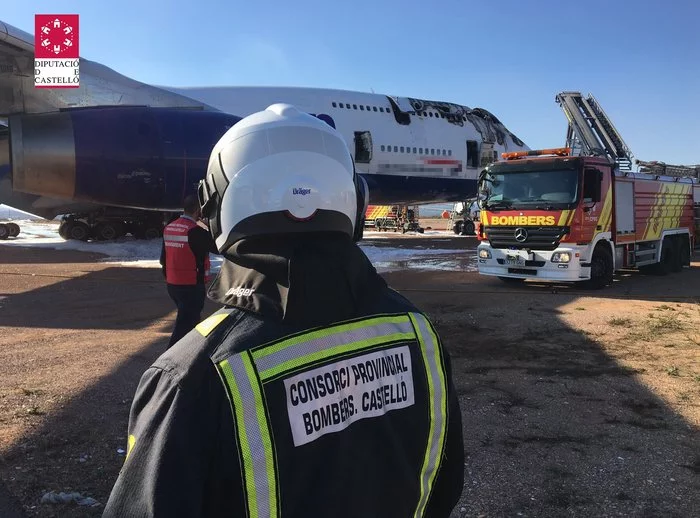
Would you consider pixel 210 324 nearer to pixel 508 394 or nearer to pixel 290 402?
pixel 290 402

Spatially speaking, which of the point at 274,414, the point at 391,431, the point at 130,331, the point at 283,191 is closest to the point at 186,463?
the point at 274,414

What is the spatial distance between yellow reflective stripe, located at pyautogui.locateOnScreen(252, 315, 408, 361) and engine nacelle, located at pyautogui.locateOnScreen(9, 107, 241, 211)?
27.7ft

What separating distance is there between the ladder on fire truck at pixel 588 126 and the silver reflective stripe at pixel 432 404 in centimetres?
2298

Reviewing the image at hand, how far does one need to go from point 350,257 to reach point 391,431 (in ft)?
1.44

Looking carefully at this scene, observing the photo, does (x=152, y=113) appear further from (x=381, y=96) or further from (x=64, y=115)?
(x=381, y=96)

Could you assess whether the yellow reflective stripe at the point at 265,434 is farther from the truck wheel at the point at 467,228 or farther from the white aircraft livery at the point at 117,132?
the truck wheel at the point at 467,228

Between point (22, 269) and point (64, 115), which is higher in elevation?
point (64, 115)

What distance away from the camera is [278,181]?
142cm

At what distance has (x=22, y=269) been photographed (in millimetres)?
13766

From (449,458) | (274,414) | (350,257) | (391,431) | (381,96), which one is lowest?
(449,458)

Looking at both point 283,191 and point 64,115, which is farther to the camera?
point 64,115

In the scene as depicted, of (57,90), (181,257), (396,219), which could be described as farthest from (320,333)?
(396,219)

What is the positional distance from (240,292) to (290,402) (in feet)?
0.92

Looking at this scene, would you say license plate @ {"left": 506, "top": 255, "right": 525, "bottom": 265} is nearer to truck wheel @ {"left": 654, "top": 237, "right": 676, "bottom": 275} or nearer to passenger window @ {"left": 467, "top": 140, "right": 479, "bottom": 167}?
truck wheel @ {"left": 654, "top": 237, "right": 676, "bottom": 275}
